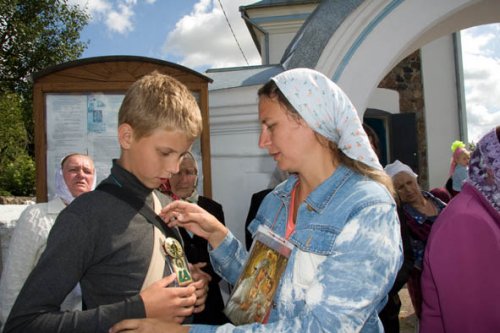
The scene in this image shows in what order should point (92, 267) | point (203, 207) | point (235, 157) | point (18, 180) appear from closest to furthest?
point (92, 267), point (203, 207), point (235, 157), point (18, 180)

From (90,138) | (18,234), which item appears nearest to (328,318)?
(18,234)

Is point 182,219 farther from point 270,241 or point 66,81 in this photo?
point 66,81

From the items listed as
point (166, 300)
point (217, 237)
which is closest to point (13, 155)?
point (217, 237)

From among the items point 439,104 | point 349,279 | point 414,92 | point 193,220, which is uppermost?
point 414,92

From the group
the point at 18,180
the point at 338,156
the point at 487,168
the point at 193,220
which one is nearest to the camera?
the point at 338,156

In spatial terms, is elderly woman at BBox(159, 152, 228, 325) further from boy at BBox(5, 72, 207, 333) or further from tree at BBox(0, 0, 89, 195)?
tree at BBox(0, 0, 89, 195)

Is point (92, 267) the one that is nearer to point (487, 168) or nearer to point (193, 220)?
point (193, 220)

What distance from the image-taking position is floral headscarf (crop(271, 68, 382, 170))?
1.43 metres

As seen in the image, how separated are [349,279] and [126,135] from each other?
837 mm

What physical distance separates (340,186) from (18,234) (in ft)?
6.44

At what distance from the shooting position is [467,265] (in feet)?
5.66

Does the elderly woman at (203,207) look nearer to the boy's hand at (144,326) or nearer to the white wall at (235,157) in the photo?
the white wall at (235,157)

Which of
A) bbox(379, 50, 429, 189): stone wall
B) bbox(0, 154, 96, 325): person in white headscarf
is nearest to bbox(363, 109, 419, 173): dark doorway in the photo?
bbox(379, 50, 429, 189): stone wall

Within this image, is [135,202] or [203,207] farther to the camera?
[203,207]
